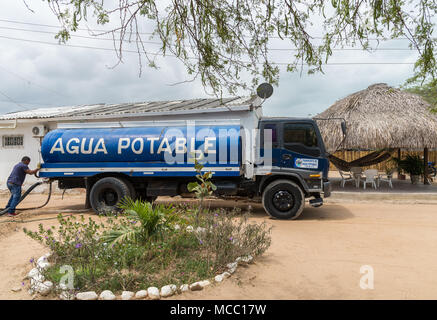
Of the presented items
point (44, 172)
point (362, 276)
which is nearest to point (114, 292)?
point (362, 276)

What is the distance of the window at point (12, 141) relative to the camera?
13.9 metres

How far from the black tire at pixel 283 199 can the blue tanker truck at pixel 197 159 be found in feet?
0.08

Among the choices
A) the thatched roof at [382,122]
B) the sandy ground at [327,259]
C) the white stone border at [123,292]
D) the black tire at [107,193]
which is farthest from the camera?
the thatched roof at [382,122]

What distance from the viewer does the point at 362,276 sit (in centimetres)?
414

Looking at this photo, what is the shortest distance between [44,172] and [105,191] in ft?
5.73

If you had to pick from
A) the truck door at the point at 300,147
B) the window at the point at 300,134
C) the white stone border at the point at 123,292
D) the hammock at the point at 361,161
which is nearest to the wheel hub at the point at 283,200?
the truck door at the point at 300,147

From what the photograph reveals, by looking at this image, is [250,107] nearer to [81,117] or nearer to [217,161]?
[217,161]

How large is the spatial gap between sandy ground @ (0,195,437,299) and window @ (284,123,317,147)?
6.74 ft

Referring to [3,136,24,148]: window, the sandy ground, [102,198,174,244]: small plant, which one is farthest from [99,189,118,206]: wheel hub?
[3,136,24,148]: window

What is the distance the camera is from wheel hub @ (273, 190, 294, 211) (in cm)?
826

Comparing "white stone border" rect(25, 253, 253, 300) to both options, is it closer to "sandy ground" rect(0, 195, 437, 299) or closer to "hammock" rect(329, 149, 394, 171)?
"sandy ground" rect(0, 195, 437, 299)

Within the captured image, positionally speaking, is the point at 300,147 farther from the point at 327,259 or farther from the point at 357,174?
the point at 357,174

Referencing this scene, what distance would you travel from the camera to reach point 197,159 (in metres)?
7.88

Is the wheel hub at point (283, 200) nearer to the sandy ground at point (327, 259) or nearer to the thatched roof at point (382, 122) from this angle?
the sandy ground at point (327, 259)
